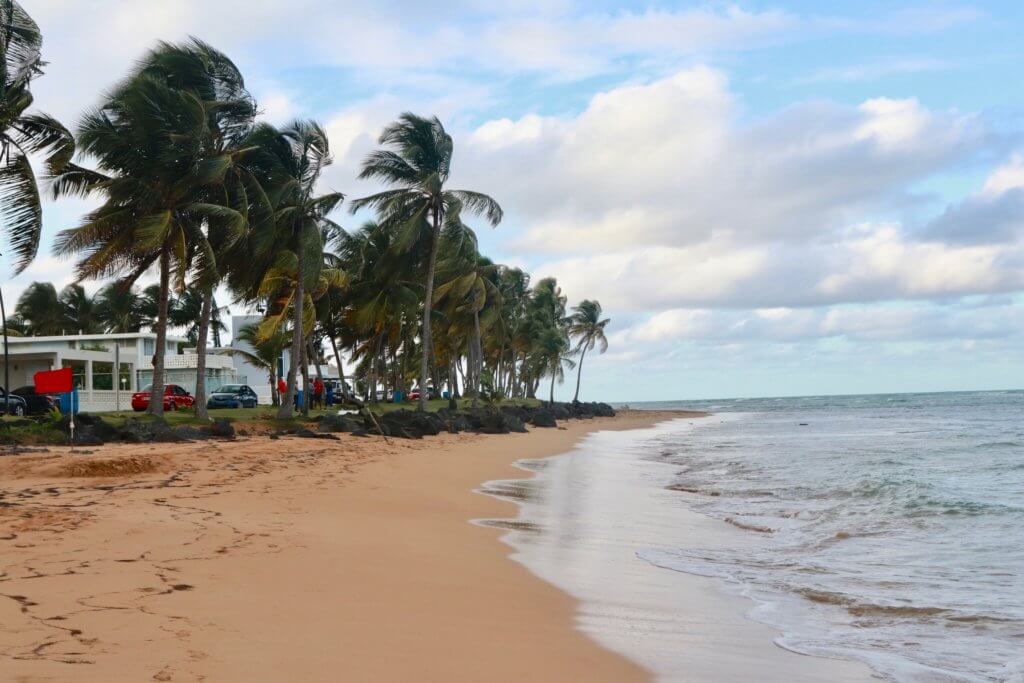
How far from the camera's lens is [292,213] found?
85.5 feet

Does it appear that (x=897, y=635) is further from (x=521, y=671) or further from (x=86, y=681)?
(x=86, y=681)

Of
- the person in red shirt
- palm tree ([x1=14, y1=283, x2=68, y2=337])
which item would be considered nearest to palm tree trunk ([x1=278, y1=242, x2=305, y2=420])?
the person in red shirt

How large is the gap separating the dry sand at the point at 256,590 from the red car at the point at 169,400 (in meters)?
27.6

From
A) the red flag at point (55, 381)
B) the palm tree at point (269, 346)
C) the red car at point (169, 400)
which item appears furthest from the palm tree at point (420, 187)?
the red flag at point (55, 381)

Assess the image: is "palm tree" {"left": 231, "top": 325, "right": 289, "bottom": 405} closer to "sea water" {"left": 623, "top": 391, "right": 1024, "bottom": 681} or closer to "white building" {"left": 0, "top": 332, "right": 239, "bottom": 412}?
"white building" {"left": 0, "top": 332, "right": 239, "bottom": 412}

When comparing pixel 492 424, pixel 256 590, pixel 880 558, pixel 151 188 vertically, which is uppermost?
pixel 151 188

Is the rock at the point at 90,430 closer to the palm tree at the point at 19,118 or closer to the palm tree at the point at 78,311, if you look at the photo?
the palm tree at the point at 19,118

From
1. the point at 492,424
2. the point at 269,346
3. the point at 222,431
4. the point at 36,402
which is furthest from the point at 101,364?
the point at 222,431

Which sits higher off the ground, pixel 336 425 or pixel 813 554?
pixel 336 425

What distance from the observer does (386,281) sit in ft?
114

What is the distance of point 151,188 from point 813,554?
18.2 metres

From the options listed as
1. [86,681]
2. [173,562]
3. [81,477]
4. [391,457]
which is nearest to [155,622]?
[86,681]

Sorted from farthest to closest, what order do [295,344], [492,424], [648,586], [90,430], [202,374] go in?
[492,424] < [295,344] < [202,374] < [90,430] < [648,586]

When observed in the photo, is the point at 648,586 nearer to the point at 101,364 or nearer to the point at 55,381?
the point at 55,381
